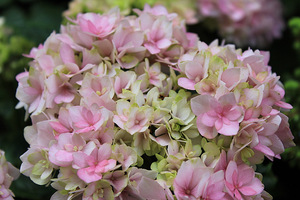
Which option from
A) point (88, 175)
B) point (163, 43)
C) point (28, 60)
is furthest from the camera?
point (28, 60)

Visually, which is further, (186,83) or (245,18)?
(245,18)

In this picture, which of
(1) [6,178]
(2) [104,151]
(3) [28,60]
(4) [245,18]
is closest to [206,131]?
(2) [104,151]

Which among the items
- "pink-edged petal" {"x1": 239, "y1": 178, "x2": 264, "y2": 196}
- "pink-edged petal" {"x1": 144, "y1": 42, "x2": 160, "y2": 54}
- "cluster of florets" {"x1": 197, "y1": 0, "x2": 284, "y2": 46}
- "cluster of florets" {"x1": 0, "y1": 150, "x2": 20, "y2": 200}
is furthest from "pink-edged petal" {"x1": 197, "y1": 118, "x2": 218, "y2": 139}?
"cluster of florets" {"x1": 197, "y1": 0, "x2": 284, "y2": 46}

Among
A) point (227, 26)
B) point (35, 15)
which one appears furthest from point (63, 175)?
point (35, 15)

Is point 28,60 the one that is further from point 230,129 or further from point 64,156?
point 230,129

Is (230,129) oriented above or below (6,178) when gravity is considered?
above

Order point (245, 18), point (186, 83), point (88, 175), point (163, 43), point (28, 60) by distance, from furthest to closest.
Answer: point (245, 18), point (28, 60), point (163, 43), point (186, 83), point (88, 175)
